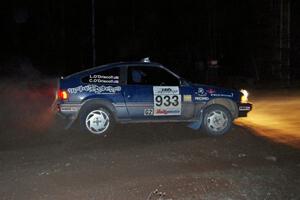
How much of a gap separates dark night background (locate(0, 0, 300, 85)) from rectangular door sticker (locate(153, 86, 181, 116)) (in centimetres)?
1357

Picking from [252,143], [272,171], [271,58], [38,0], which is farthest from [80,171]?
[38,0]

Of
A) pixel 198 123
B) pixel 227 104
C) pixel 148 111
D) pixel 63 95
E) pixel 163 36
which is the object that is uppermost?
pixel 163 36

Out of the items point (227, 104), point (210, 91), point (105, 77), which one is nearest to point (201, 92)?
point (210, 91)

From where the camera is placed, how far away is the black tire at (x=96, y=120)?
1076 cm

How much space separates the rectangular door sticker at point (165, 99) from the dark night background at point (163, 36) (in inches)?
534

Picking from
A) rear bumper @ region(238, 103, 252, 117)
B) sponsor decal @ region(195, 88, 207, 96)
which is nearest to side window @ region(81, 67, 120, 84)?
sponsor decal @ region(195, 88, 207, 96)

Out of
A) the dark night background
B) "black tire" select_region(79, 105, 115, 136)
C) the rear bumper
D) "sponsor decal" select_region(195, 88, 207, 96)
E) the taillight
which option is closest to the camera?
the taillight

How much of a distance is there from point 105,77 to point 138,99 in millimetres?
827

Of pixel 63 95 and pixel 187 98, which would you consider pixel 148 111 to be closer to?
pixel 187 98

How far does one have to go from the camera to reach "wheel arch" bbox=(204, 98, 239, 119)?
11.1 meters

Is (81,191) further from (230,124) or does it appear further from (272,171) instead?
(230,124)

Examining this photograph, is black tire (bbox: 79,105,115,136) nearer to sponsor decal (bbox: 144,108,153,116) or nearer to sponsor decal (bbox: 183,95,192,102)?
sponsor decal (bbox: 144,108,153,116)

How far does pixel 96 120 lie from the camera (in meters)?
10.8

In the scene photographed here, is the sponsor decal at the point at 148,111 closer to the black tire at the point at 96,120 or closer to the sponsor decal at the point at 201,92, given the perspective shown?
the black tire at the point at 96,120
